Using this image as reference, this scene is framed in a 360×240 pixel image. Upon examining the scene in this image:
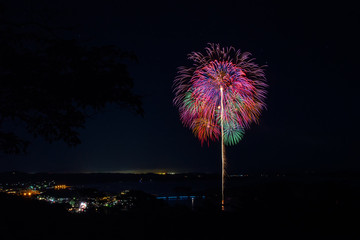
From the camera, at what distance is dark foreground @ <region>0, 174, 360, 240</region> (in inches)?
263

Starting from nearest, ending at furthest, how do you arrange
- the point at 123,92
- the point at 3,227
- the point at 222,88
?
the point at 3,227, the point at 123,92, the point at 222,88

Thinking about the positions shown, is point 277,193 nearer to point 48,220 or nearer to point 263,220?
point 263,220

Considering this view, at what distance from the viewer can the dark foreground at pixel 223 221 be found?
6668 millimetres

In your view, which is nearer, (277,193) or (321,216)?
(321,216)

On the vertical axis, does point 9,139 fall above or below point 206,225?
above

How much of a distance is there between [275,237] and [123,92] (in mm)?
4407

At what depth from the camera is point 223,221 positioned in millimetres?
7406

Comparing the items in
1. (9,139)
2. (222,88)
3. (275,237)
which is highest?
(222,88)

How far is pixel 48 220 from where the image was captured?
7836 mm

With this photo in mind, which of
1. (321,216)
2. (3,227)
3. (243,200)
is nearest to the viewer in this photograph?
(3,227)

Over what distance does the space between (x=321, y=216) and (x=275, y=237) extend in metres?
1.82

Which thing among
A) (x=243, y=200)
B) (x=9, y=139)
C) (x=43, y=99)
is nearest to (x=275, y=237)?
(x=243, y=200)

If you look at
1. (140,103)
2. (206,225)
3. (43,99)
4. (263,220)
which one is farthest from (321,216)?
(43,99)

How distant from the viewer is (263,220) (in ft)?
24.4
